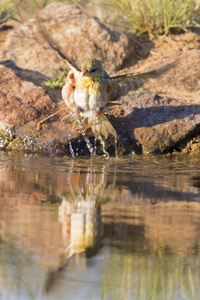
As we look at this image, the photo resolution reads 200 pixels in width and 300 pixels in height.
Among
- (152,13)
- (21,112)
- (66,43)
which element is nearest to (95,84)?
(21,112)

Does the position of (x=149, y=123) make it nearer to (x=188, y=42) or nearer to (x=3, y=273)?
(x=188, y=42)

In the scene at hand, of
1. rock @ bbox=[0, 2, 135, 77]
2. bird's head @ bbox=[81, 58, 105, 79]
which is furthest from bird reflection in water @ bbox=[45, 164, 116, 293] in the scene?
rock @ bbox=[0, 2, 135, 77]

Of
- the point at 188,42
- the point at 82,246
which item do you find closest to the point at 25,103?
the point at 188,42

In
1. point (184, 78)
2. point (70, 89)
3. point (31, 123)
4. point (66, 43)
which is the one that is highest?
point (66, 43)

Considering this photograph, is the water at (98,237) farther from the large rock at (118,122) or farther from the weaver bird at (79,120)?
the large rock at (118,122)

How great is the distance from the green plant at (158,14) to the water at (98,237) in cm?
470

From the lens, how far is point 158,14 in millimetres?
8203

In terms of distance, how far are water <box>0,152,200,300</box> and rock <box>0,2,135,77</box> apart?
394 centimetres

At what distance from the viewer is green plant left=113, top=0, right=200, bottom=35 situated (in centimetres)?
814

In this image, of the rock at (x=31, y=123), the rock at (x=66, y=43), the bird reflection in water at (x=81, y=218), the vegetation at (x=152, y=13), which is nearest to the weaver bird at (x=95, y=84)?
the rock at (x=31, y=123)

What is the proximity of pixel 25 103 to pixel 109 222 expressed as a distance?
12.6ft

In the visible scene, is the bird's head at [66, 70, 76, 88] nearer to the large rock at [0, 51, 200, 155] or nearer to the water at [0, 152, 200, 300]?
the large rock at [0, 51, 200, 155]

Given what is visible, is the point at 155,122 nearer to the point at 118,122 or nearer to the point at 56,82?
the point at 118,122

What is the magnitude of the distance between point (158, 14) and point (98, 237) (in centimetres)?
641
